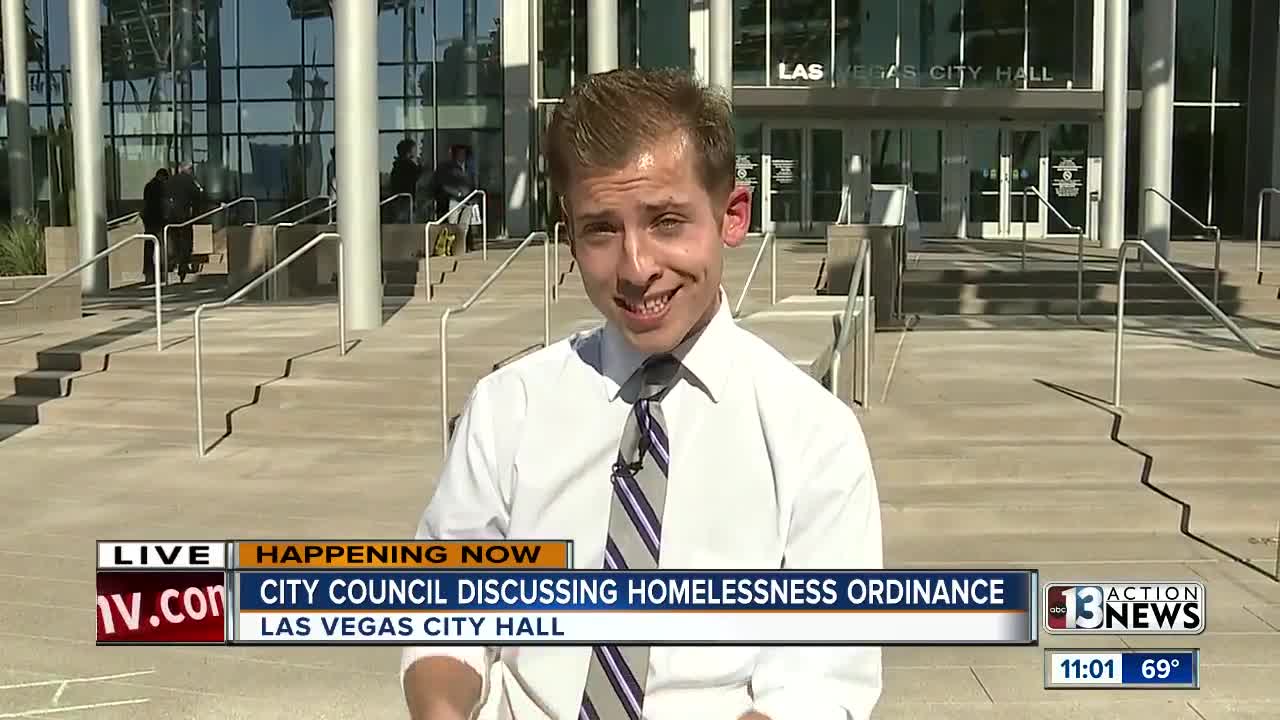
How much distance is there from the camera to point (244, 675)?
519 cm

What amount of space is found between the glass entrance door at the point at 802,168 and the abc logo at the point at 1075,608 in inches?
1041

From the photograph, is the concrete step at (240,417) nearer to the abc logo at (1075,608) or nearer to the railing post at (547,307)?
the railing post at (547,307)

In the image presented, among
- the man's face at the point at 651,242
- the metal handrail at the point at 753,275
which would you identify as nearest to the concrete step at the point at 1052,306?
the metal handrail at the point at 753,275

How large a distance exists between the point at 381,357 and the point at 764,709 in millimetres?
10141

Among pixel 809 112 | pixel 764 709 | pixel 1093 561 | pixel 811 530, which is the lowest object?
pixel 1093 561

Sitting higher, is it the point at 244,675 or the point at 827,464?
the point at 827,464

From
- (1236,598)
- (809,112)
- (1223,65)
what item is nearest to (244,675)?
(1236,598)

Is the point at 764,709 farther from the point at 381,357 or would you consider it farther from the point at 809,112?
the point at 809,112

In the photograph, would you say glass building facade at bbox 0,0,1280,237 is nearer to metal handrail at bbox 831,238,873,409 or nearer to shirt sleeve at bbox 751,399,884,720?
metal handrail at bbox 831,238,873,409

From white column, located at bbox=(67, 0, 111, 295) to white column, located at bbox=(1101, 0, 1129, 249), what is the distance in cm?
1594

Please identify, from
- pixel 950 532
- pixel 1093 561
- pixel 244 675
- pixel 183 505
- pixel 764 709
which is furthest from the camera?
pixel 183 505

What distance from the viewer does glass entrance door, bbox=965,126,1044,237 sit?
3027 centimetres

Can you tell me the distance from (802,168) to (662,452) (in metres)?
28.6

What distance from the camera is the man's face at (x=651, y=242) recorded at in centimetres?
176
